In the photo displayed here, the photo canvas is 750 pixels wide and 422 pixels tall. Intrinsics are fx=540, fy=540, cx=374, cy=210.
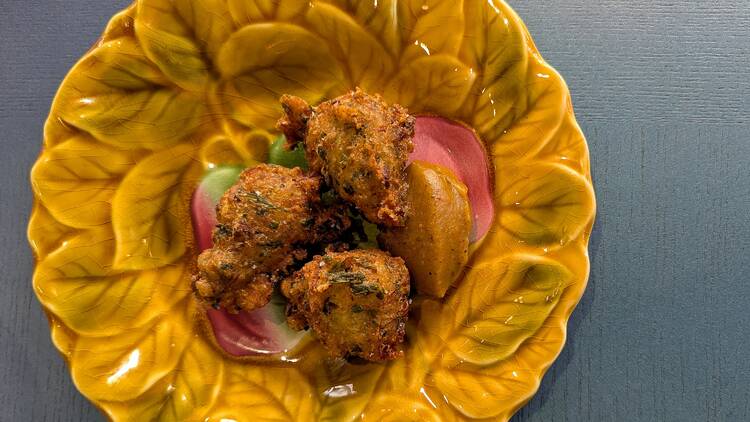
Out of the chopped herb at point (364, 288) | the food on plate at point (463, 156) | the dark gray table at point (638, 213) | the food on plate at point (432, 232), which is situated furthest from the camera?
the dark gray table at point (638, 213)

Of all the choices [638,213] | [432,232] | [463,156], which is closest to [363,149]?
[432,232]

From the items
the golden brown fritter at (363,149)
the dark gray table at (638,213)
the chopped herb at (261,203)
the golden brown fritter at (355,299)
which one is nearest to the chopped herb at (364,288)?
the golden brown fritter at (355,299)

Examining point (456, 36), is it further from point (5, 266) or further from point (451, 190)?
point (5, 266)

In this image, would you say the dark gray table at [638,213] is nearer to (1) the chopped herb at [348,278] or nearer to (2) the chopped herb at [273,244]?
(1) the chopped herb at [348,278]

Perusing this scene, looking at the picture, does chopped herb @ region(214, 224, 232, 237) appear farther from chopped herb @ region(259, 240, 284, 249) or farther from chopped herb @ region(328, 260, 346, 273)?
chopped herb @ region(328, 260, 346, 273)

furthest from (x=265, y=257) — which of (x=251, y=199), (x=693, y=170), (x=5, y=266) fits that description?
(x=693, y=170)

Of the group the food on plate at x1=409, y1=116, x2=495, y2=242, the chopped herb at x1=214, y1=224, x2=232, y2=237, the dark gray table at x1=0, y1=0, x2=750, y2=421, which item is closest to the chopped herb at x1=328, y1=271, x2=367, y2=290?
the chopped herb at x1=214, y1=224, x2=232, y2=237

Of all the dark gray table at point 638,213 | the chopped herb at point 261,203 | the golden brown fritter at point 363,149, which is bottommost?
the dark gray table at point 638,213
